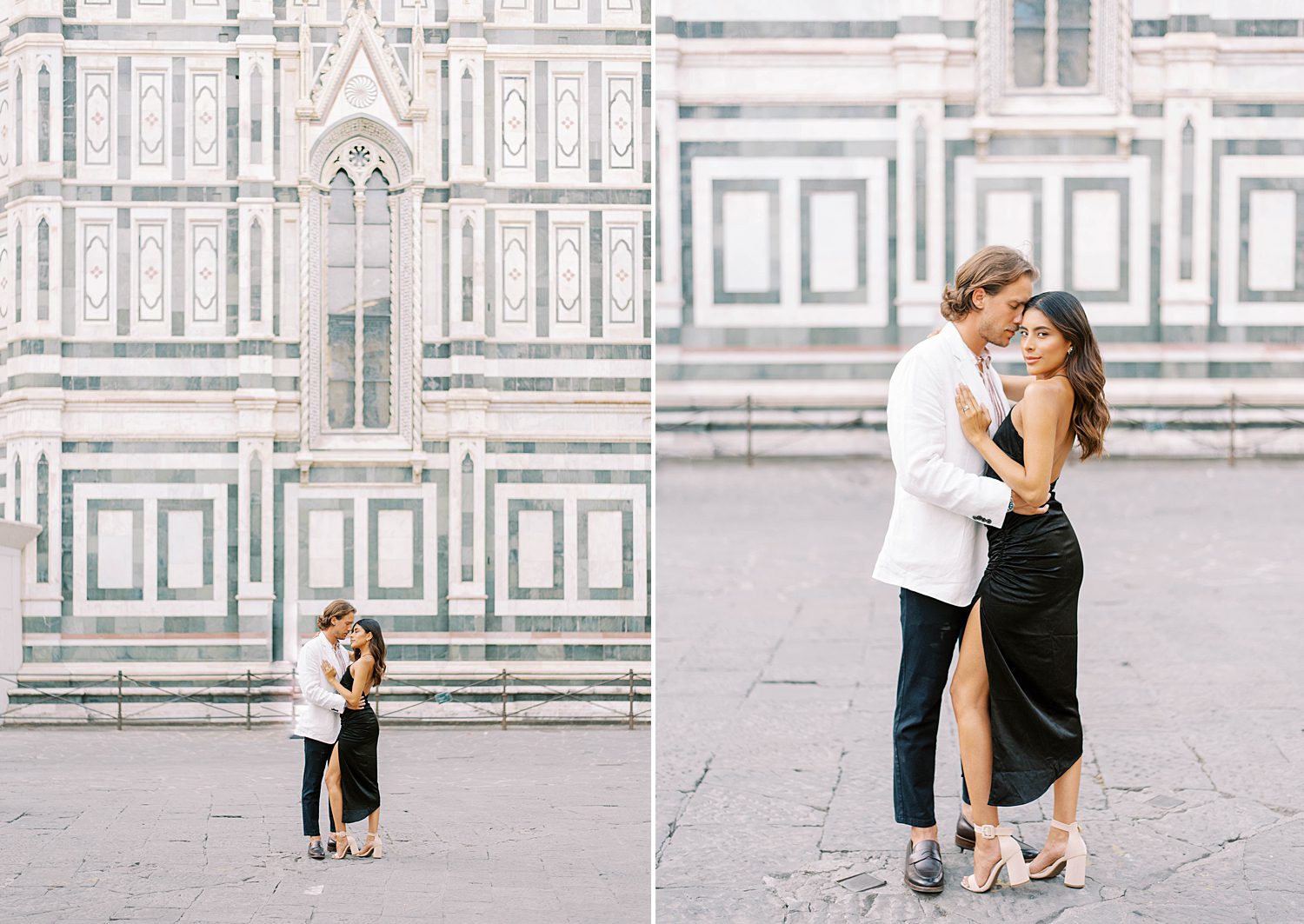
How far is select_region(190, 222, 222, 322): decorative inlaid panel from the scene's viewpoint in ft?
10.1

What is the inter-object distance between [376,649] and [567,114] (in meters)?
1.22

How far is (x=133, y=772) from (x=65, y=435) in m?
0.74

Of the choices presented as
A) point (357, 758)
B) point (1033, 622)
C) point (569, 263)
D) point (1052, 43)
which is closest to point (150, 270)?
point (569, 263)

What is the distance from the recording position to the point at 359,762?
2955 mm

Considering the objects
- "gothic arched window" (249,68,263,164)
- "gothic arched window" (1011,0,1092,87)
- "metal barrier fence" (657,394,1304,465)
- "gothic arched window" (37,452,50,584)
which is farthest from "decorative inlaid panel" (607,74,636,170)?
"gothic arched window" (1011,0,1092,87)

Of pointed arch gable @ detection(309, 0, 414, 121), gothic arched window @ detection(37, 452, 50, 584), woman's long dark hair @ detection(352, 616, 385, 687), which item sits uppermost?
pointed arch gable @ detection(309, 0, 414, 121)

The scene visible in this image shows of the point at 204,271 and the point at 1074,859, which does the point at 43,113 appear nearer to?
the point at 204,271

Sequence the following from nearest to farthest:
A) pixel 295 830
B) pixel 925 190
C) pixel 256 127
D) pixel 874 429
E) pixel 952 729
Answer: pixel 295 830 < pixel 256 127 < pixel 952 729 < pixel 874 429 < pixel 925 190

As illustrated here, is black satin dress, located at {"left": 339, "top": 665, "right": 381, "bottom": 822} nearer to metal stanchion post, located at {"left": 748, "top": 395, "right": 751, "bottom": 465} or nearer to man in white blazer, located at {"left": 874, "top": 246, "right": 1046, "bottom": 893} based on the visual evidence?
man in white blazer, located at {"left": 874, "top": 246, "right": 1046, "bottom": 893}

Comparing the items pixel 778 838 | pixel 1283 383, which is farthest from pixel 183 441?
pixel 1283 383

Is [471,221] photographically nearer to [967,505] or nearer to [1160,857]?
[967,505]

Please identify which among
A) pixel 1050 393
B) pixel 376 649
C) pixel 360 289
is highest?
pixel 360 289

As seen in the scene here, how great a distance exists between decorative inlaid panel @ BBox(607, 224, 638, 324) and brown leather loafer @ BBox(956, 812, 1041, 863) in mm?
1334

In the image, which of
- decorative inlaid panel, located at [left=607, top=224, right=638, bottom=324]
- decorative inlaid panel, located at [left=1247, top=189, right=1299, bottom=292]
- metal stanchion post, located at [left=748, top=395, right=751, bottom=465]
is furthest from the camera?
decorative inlaid panel, located at [left=1247, top=189, right=1299, bottom=292]
